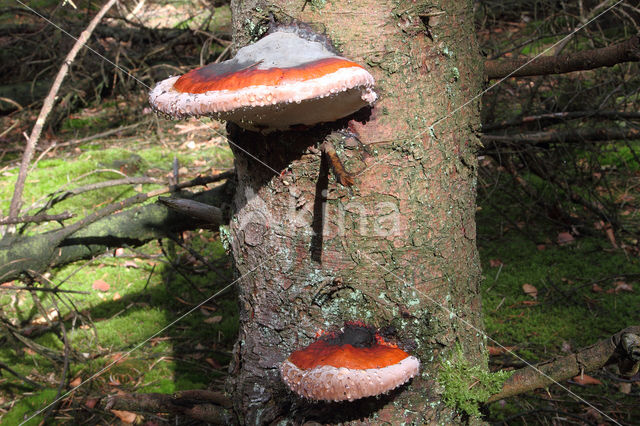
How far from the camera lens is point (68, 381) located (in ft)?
8.84

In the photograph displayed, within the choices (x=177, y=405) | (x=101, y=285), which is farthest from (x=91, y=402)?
(x=101, y=285)

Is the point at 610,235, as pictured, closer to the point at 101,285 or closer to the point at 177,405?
the point at 177,405

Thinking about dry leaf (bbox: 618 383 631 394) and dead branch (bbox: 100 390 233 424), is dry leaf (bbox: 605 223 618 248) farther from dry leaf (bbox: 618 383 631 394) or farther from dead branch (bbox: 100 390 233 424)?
dead branch (bbox: 100 390 233 424)

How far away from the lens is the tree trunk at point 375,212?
1308 millimetres

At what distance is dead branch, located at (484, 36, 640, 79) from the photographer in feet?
4.72

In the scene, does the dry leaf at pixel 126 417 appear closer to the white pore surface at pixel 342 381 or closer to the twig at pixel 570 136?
the white pore surface at pixel 342 381

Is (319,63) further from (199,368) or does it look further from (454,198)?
(199,368)

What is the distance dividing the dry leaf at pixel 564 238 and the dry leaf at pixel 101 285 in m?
3.46

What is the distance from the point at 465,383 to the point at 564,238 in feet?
9.33

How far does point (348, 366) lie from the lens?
1.16 meters

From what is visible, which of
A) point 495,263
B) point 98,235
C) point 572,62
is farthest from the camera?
point 495,263

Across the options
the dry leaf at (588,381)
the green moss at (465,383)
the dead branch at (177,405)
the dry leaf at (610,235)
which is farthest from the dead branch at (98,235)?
the dry leaf at (610,235)

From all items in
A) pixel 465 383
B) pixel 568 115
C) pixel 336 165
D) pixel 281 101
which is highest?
pixel 281 101

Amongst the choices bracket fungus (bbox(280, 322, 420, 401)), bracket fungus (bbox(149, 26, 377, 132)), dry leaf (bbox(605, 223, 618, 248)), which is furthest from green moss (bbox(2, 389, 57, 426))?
dry leaf (bbox(605, 223, 618, 248))
